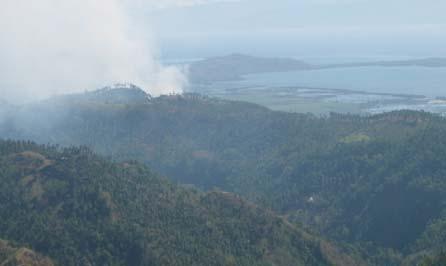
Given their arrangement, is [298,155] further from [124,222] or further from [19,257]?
[19,257]

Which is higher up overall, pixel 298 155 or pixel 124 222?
pixel 298 155

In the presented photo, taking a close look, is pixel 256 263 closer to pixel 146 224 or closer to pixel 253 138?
pixel 146 224

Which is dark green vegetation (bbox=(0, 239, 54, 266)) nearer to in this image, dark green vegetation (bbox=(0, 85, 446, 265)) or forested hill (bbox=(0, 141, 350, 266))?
forested hill (bbox=(0, 141, 350, 266))

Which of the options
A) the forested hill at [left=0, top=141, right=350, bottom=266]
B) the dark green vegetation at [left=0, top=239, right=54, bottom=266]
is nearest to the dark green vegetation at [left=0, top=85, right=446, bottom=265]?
the forested hill at [left=0, top=141, right=350, bottom=266]

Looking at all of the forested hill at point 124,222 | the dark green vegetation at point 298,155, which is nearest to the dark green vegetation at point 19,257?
the forested hill at point 124,222

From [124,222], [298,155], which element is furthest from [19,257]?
[298,155]

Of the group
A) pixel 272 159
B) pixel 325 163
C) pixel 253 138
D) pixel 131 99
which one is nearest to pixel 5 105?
pixel 131 99
